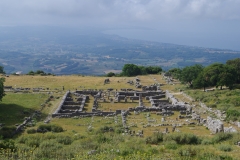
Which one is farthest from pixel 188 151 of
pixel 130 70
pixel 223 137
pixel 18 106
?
pixel 130 70

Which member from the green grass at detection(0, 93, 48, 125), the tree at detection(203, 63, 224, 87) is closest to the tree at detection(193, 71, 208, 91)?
the tree at detection(203, 63, 224, 87)

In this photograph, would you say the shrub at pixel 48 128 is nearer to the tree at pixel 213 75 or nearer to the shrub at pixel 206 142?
the shrub at pixel 206 142

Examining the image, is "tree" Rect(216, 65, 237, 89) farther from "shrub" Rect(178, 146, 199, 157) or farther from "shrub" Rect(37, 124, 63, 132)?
"shrub" Rect(178, 146, 199, 157)

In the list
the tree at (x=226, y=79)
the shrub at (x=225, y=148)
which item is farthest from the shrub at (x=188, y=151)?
the tree at (x=226, y=79)

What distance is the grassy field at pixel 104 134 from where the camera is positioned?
14.0m

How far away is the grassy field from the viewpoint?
14.0 m

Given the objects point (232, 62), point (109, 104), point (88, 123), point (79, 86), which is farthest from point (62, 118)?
point (232, 62)

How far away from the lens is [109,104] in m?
40.8

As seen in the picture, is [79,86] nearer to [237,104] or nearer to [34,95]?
[34,95]

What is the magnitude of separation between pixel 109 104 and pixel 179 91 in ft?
51.3

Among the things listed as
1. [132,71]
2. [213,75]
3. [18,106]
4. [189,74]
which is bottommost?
[18,106]

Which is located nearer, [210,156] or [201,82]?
[210,156]

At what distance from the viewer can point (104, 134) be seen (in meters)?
20.5

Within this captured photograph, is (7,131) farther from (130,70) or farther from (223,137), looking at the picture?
(130,70)
